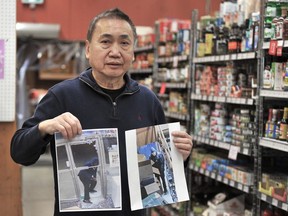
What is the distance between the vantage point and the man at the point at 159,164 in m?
1.96

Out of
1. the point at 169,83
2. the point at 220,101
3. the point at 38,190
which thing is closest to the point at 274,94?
the point at 220,101

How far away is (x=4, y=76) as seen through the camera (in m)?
3.54

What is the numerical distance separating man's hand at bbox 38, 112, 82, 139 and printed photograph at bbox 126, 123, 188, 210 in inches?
9.8

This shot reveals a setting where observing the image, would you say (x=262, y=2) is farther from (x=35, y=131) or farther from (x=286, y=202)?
(x=35, y=131)

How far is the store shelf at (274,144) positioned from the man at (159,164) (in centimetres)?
167

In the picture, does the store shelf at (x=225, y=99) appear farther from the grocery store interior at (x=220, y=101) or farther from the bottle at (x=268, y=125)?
the bottle at (x=268, y=125)

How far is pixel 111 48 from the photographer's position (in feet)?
6.30

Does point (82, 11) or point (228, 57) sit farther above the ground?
point (82, 11)

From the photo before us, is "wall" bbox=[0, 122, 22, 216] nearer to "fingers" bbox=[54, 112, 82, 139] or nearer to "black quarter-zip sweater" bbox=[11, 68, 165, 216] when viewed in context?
"black quarter-zip sweater" bbox=[11, 68, 165, 216]

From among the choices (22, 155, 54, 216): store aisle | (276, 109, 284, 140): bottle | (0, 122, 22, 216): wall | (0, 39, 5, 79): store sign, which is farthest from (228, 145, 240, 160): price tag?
(22, 155, 54, 216): store aisle

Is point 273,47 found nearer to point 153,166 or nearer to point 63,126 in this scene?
point 153,166

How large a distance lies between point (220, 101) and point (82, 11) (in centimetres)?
553

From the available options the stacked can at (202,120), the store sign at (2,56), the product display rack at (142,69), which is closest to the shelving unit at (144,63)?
the product display rack at (142,69)

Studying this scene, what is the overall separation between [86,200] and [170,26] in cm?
469
